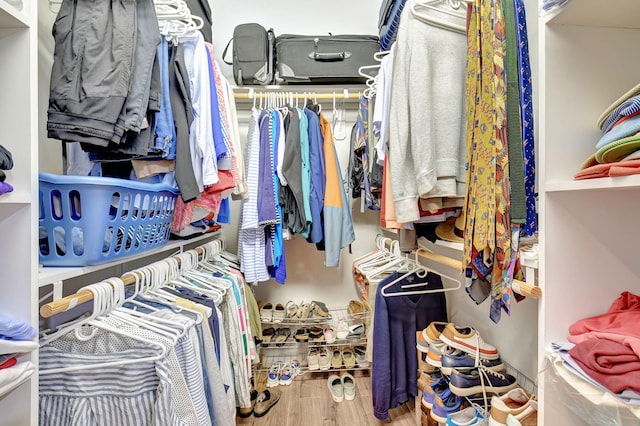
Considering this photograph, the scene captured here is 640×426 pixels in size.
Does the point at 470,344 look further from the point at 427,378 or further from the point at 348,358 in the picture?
the point at 348,358

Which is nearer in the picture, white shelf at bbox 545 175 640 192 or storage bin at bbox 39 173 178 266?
white shelf at bbox 545 175 640 192

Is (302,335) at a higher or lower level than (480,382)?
lower

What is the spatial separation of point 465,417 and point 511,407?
0.18m

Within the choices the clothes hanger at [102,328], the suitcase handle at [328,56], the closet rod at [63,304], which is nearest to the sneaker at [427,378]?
the clothes hanger at [102,328]

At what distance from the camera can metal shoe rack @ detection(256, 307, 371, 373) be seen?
1895 mm

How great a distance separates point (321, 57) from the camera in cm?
182

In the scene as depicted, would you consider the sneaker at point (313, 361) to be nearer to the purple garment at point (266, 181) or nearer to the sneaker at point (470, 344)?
the purple garment at point (266, 181)

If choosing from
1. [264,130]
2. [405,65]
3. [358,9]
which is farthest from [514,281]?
[358,9]

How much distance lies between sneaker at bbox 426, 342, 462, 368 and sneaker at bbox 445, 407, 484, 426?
149 mm

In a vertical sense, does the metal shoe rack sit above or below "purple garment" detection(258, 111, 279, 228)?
below

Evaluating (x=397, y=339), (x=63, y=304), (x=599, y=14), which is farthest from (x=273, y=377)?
(x=599, y=14)

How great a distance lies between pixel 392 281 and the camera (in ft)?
4.61

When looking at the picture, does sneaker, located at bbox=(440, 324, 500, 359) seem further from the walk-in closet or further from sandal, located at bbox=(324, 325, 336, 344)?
sandal, located at bbox=(324, 325, 336, 344)

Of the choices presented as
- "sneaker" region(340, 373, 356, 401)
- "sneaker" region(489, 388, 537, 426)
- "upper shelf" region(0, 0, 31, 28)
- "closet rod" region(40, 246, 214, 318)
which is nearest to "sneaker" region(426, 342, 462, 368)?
"sneaker" region(489, 388, 537, 426)
